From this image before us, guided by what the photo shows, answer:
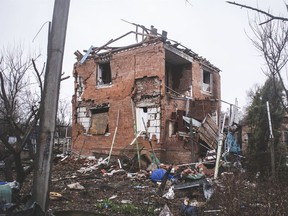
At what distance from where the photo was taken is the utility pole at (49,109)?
282 centimetres

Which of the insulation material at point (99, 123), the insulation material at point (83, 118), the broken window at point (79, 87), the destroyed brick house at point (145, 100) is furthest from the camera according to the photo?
the broken window at point (79, 87)

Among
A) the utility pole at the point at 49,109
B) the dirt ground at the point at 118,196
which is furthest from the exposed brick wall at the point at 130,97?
the utility pole at the point at 49,109

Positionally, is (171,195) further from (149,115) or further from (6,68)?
(6,68)

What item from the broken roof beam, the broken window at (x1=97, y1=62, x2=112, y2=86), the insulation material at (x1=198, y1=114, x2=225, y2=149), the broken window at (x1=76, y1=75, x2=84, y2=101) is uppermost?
the broken roof beam

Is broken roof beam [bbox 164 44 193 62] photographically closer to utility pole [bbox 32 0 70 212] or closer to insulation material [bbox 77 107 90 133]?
insulation material [bbox 77 107 90 133]

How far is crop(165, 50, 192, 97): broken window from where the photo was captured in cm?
1491

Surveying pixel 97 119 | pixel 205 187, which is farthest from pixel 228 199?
pixel 97 119

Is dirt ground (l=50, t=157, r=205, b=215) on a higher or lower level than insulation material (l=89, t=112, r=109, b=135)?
lower

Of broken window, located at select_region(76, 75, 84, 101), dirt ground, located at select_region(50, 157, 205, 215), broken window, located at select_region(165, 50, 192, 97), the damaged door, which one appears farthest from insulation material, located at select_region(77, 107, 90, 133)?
dirt ground, located at select_region(50, 157, 205, 215)

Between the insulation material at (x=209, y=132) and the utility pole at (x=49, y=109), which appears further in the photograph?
the insulation material at (x=209, y=132)

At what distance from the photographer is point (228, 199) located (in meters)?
4.04

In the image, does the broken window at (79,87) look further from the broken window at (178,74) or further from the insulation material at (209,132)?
the insulation material at (209,132)

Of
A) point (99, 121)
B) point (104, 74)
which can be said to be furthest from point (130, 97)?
point (104, 74)

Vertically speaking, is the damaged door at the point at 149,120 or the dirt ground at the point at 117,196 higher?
the damaged door at the point at 149,120
